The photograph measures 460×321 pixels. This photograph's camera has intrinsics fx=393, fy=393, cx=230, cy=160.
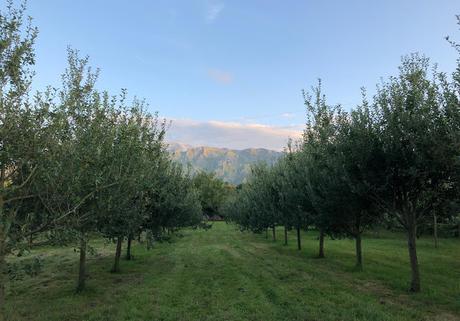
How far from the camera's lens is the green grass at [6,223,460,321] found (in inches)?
525

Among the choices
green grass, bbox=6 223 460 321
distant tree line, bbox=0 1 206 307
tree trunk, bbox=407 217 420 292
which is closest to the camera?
distant tree line, bbox=0 1 206 307

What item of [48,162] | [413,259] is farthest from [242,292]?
[48,162]

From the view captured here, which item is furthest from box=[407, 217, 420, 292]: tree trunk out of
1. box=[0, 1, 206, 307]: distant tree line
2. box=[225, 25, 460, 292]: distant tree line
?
box=[0, 1, 206, 307]: distant tree line

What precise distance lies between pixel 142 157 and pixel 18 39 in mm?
6655

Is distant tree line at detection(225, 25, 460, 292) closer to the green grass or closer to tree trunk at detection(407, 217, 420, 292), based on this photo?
tree trunk at detection(407, 217, 420, 292)

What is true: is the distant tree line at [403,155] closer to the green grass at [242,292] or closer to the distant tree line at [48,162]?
the green grass at [242,292]

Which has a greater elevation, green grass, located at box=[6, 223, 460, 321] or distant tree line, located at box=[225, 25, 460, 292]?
distant tree line, located at box=[225, 25, 460, 292]

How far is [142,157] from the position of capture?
1509 centimetres

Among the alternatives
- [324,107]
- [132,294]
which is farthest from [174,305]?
[324,107]

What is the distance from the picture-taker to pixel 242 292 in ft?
54.6

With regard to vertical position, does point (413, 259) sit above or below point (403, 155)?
below

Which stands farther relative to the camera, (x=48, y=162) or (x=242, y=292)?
(x=242, y=292)

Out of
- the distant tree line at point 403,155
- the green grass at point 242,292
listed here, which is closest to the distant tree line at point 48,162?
the green grass at point 242,292

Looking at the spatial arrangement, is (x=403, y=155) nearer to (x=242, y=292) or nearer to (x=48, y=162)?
(x=242, y=292)
